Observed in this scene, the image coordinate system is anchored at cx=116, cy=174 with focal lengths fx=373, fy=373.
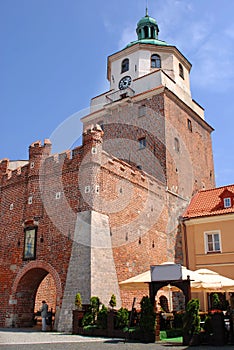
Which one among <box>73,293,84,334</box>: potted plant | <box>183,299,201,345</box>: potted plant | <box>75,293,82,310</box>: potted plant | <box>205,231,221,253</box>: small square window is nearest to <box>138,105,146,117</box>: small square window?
<box>205,231,221,253</box>: small square window

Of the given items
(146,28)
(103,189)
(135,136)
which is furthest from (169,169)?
(146,28)

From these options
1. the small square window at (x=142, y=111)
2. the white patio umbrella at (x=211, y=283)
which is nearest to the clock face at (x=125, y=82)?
the small square window at (x=142, y=111)

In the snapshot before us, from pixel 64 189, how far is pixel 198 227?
26.1 feet

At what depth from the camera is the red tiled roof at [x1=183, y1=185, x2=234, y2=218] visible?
20305 millimetres

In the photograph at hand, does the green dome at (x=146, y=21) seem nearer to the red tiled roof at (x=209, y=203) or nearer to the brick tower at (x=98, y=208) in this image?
the brick tower at (x=98, y=208)

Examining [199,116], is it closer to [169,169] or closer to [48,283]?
[169,169]

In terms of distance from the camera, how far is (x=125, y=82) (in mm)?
26688

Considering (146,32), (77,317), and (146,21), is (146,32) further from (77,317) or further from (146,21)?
(77,317)

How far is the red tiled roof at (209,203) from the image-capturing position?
20.3 metres

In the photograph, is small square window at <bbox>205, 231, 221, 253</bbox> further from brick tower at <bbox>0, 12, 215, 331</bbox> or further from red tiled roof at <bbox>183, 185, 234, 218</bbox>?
brick tower at <bbox>0, 12, 215, 331</bbox>

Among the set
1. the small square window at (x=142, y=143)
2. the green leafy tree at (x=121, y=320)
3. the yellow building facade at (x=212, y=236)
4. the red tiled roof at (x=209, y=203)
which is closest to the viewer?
the green leafy tree at (x=121, y=320)

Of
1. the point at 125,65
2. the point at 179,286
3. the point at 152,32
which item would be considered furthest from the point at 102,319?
the point at 152,32

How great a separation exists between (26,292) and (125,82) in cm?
1621

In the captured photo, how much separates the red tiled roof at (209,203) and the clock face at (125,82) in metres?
9.21
